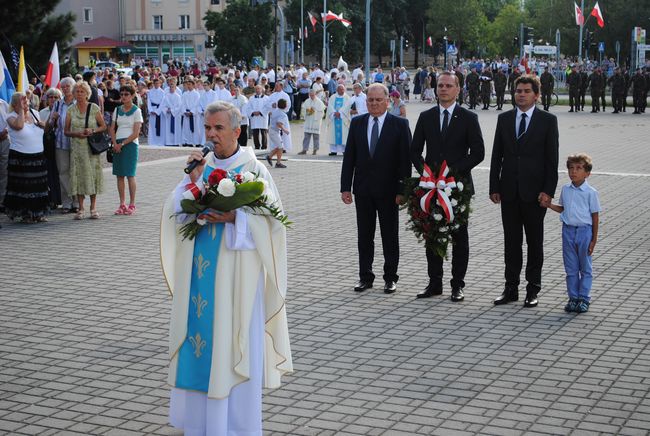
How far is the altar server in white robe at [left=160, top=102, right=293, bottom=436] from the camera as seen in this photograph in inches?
231

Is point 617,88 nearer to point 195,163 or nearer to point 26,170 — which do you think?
point 26,170

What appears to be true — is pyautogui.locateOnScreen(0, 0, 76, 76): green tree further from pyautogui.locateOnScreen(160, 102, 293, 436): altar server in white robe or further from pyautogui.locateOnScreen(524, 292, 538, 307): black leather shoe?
pyautogui.locateOnScreen(160, 102, 293, 436): altar server in white robe

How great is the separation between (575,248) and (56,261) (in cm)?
566

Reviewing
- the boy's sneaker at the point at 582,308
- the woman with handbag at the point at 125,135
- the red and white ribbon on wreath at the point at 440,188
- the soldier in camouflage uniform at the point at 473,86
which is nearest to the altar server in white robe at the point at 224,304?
the red and white ribbon on wreath at the point at 440,188

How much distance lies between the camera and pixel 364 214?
10250mm

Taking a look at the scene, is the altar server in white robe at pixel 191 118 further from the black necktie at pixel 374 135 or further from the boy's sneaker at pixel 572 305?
the boy's sneaker at pixel 572 305

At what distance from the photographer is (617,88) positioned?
135 feet

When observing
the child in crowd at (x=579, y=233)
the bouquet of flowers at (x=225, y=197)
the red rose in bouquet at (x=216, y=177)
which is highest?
the red rose in bouquet at (x=216, y=177)

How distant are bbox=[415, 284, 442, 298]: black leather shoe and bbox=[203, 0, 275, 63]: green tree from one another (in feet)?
199

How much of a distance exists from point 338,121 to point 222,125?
61.6 ft

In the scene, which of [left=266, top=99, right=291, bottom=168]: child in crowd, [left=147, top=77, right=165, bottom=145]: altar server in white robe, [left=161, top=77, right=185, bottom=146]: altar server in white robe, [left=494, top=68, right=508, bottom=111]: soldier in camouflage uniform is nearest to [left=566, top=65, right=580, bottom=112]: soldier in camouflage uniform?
[left=494, top=68, right=508, bottom=111]: soldier in camouflage uniform

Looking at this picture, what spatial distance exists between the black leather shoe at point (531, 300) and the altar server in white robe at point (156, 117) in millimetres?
19739

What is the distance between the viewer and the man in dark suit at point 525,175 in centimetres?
938

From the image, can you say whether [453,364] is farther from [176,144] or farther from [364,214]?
[176,144]
